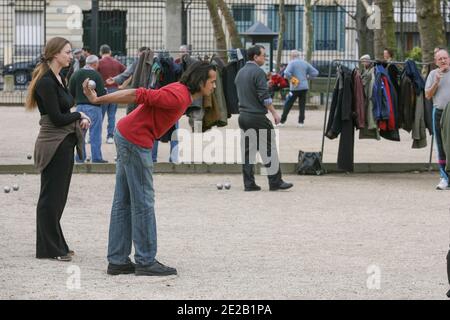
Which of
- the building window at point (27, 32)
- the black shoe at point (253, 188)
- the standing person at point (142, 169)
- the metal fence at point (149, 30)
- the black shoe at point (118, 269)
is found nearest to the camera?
the standing person at point (142, 169)

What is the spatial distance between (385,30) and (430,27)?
493cm

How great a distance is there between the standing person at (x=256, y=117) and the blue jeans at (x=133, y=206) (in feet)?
20.9

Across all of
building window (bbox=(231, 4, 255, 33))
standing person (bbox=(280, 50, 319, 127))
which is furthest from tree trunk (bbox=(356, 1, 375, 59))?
standing person (bbox=(280, 50, 319, 127))

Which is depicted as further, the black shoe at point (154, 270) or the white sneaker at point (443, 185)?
the white sneaker at point (443, 185)

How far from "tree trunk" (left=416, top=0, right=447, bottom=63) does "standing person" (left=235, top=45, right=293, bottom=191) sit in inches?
296

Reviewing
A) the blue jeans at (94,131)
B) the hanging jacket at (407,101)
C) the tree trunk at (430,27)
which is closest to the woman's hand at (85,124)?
the blue jeans at (94,131)

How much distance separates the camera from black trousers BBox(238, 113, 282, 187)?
1634 cm

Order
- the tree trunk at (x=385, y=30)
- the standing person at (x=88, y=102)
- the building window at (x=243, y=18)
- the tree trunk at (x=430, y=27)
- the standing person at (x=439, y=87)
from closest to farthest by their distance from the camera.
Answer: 1. the standing person at (x=439, y=87)
2. the standing person at (x=88, y=102)
3. the tree trunk at (x=430, y=27)
4. the tree trunk at (x=385, y=30)
5. the building window at (x=243, y=18)

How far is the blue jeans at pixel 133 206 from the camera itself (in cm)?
988

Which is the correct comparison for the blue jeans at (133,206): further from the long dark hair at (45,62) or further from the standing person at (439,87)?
the standing person at (439,87)

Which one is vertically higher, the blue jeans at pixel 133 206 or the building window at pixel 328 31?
the building window at pixel 328 31

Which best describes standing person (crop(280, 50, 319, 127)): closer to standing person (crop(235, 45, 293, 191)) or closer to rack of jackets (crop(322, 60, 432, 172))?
rack of jackets (crop(322, 60, 432, 172))

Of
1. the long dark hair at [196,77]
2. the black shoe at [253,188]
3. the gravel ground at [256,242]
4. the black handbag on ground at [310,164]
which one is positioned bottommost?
the gravel ground at [256,242]

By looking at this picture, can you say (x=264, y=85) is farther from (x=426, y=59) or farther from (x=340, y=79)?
(x=426, y=59)
